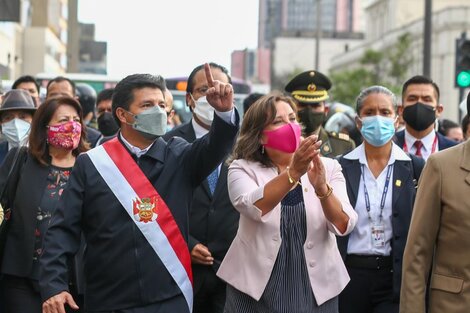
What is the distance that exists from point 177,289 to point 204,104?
1773 millimetres

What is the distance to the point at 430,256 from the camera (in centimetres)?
573

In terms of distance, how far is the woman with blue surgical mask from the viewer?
291 inches

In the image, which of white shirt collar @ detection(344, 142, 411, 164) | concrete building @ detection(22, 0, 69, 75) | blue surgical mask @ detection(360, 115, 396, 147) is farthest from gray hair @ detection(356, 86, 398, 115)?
concrete building @ detection(22, 0, 69, 75)

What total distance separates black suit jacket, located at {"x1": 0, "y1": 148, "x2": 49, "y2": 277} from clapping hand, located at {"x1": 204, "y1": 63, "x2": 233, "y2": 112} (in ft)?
7.14

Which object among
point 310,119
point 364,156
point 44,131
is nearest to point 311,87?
point 310,119

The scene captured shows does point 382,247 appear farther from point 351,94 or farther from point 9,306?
point 351,94

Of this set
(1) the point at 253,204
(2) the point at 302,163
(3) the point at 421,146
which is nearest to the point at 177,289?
(1) the point at 253,204

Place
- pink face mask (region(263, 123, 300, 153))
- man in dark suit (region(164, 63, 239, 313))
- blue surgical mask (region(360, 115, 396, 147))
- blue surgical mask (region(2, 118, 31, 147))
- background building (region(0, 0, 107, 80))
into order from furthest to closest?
1. background building (region(0, 0, 107, 80))
2. blue surgical mask (region(2, 118, 31, 147))
3. blue surgical mask (region(360, 115, 396, 147))
4. man in dark suit (region(164, 63, 239, 313))
5. pink face mask (region(263, 123, 300, 153))

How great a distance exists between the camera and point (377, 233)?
24.3ft

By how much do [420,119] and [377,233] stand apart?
5.66ft

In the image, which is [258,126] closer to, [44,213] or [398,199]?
[398,199]

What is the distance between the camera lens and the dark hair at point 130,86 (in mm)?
6445

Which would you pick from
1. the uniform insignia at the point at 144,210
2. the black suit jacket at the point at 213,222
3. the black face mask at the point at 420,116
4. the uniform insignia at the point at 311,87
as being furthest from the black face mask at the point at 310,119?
the uniform insignia at the point at 144,210

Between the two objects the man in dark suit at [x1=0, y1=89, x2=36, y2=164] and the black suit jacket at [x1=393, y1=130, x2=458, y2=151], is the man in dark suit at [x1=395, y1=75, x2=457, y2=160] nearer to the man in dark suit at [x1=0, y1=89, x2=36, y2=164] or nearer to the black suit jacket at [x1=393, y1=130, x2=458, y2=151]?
the black suit jacket at [x1=393, y1=130, x2=458, y2=151]
